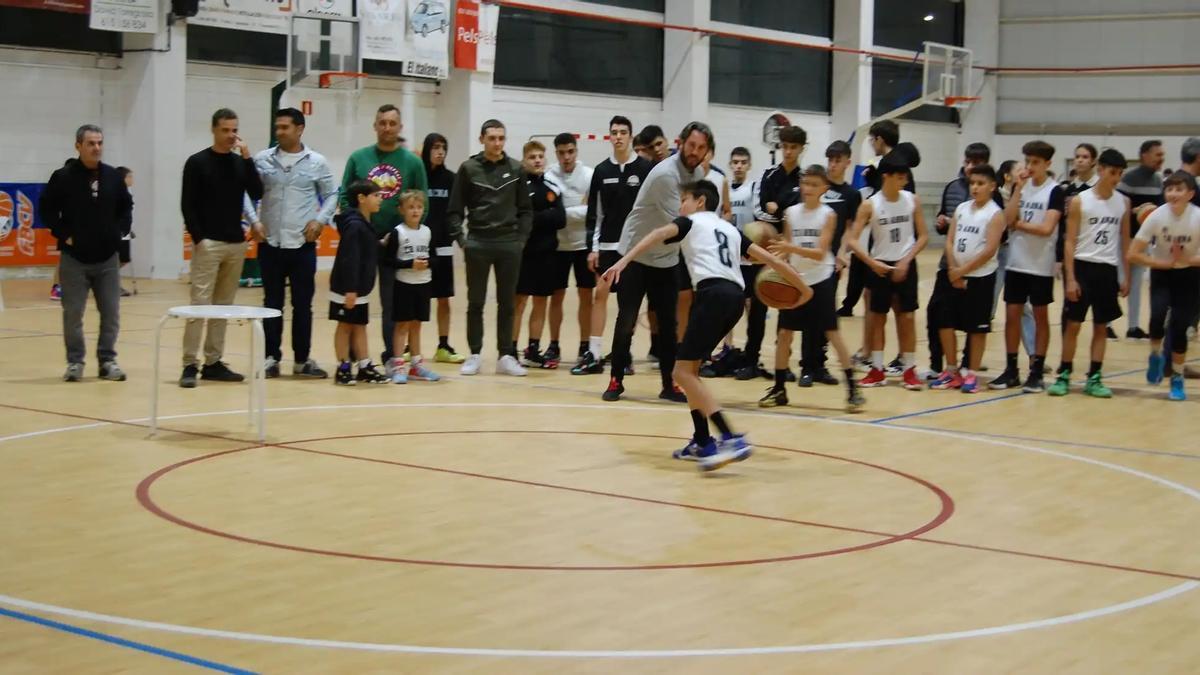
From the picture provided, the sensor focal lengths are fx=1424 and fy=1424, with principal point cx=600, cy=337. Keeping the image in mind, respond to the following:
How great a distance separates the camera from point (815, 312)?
1047cm

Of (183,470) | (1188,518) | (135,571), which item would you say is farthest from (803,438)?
(135,571)

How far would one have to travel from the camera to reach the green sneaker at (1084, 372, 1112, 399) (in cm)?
1118

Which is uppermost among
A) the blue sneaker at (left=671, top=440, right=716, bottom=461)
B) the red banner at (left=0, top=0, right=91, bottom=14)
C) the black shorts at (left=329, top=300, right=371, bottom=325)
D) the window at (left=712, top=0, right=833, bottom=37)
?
the window at (left=712, top=0, right=833, bottom=37)

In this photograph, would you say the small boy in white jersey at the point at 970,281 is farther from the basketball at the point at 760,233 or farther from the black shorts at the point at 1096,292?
the basketball at the point at 760,233

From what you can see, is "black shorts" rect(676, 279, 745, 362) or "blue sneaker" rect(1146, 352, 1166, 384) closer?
"black shorts" rect(676, 279, 745, 362)

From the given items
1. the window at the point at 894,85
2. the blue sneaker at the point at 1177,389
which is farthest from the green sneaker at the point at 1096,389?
the window at the point at 894,85

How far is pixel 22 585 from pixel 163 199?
17.3 meters

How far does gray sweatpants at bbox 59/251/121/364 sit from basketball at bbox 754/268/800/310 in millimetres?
4858

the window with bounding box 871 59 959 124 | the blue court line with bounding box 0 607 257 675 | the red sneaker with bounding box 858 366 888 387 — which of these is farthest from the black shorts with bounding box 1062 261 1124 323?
the window with bounding box 871 59 959 124

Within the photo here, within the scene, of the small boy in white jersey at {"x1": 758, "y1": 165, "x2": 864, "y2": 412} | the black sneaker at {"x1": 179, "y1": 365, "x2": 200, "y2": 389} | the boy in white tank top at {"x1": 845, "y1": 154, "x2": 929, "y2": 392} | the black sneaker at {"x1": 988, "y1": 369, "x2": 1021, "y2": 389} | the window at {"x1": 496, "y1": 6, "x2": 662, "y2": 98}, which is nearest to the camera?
the small boy in white jersey at {"x1": 758, "y1": 165, "x2": 864, "y2": 412}

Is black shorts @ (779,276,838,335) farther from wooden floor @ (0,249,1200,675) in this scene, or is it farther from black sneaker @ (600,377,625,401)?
black sneaker @ (600,377,625,401)

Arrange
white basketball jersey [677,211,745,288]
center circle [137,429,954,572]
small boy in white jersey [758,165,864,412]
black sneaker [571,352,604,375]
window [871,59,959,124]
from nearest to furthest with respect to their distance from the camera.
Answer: center circle [137,429,954,572]
white basketball jersey [677,211,745,288]
small boy in white jersey [758,165,864,412]
black sneaker [571,352,604,375]
window [871,59,959,124]

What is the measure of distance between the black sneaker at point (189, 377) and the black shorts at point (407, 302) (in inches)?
61.1

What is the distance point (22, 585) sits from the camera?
539 cm
